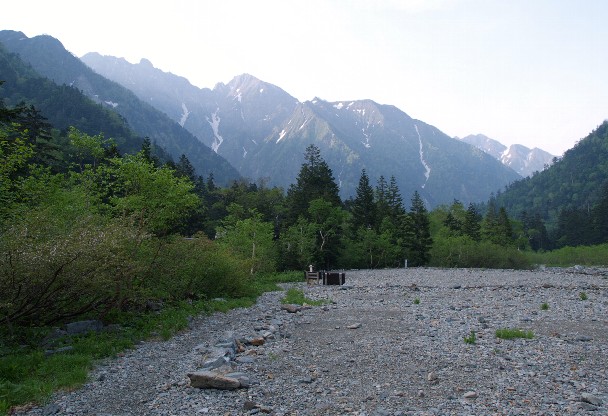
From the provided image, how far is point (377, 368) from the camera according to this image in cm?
1045

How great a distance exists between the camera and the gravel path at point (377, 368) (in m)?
8.10

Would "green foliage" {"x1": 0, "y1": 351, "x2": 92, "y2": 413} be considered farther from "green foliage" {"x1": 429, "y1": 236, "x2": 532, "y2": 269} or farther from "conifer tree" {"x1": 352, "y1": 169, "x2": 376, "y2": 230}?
"green foliage" {"x1": 429, "y1": 236, "x2": 532, "y2": 269}

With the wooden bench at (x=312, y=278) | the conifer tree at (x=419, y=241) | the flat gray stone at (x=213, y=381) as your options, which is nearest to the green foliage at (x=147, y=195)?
the flat gray stone at (x=213, y=381)

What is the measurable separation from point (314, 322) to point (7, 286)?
431 inches

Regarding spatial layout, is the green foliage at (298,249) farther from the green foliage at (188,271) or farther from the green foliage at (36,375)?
the green foliage at (36,375)

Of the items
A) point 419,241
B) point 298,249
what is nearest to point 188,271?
point 298,249

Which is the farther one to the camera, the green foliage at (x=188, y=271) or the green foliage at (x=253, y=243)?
the green foliage at (x=253, y=243)

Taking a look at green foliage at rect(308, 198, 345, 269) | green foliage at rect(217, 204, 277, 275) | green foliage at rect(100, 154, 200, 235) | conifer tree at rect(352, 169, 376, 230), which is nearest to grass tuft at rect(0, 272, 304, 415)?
green foliage at rect(100, 154, 200, 235)

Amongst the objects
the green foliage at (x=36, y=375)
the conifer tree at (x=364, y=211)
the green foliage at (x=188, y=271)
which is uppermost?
the conifer tree at (x=364, y=211)

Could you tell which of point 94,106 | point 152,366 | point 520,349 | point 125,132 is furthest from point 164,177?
point 94,106

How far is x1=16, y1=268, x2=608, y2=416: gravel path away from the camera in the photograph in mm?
8102

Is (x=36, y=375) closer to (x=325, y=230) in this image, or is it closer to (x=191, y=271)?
(x=191, y=271)

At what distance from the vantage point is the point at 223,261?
23.5 m

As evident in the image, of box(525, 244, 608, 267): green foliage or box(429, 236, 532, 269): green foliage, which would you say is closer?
box(429, 236, 532, 269): green foliage
